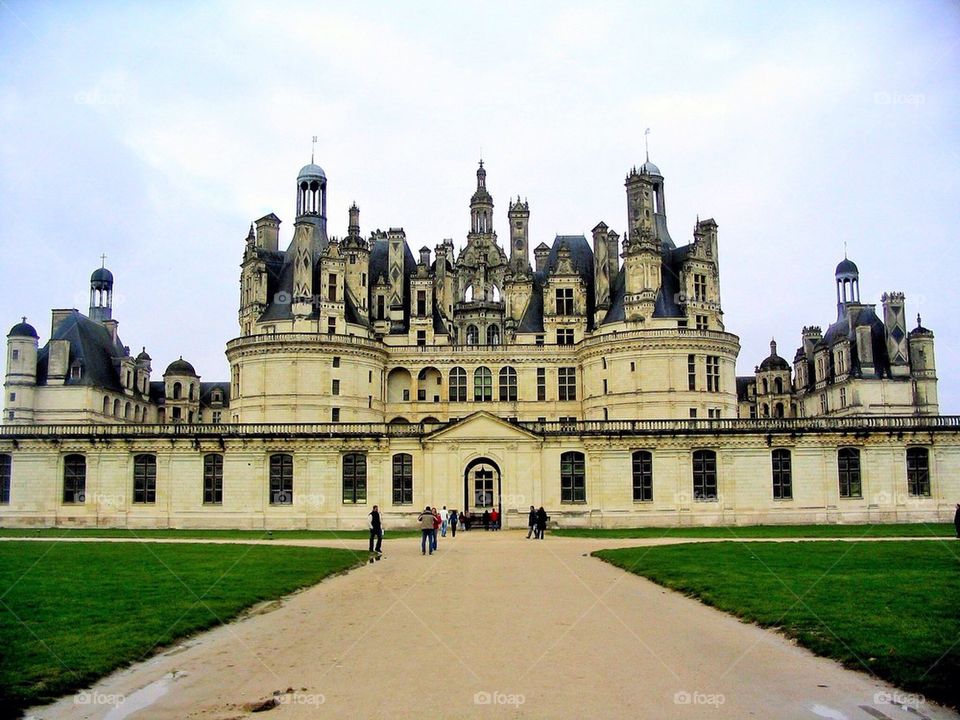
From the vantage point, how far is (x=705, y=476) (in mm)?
57938

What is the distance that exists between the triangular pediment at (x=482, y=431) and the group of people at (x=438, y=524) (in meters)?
4.62

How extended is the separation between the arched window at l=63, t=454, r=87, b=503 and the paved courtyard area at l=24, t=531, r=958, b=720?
1640 inches

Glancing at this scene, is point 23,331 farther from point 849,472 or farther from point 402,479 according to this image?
point 849,472

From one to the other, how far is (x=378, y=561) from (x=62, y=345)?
58.2m

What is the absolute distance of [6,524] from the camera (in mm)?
58031

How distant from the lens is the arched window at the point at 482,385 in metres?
76.8

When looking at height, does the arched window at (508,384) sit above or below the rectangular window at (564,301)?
below

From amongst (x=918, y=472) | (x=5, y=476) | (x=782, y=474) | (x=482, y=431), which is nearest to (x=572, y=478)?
(x=482, y=431)

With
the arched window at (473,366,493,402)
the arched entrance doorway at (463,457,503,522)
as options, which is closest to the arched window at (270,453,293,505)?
the arched window at (473,366,493,402)

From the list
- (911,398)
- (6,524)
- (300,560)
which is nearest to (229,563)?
(300,560)

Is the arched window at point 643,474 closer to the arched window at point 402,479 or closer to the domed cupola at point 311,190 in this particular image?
the arched window at point 402,479

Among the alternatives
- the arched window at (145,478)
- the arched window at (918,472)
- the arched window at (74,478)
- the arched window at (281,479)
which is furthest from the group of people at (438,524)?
the arched window at (918,472)

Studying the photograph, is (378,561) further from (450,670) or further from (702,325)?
(702,325)

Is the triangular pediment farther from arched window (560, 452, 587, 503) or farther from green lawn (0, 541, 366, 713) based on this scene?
green lawn (0, 541, 366, 713)
